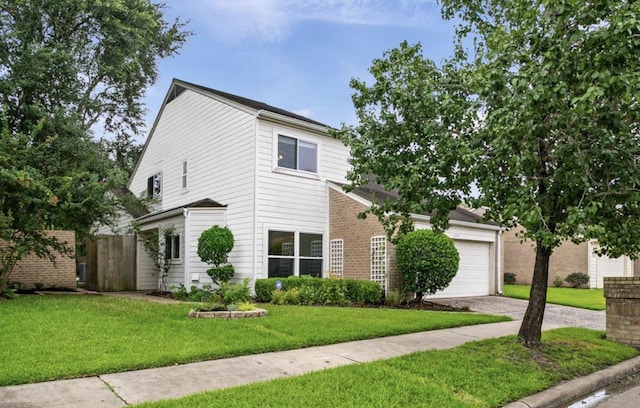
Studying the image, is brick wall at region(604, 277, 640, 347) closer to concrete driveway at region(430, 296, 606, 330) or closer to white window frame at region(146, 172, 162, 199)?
concrete driveway at region(430, 296, 606, 330)

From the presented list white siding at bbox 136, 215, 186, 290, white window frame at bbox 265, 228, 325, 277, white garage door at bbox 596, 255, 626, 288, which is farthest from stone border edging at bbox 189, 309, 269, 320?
white garage door at bbox 596, 255, 626, 288

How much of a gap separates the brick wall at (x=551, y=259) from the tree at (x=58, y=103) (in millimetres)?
18254

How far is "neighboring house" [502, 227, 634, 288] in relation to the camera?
24.6 metres

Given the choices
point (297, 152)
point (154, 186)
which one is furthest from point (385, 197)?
point (154, 186)

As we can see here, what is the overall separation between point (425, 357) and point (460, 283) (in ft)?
35.6

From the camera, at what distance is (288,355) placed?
265 inches

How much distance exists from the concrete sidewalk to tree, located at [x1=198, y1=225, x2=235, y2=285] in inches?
295

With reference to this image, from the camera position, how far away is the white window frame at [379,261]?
14.2m

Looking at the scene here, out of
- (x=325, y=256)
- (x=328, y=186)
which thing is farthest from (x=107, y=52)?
(x=325, y=256)

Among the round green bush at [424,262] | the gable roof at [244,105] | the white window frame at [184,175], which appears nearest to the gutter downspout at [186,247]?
the white window frame at [184,175]

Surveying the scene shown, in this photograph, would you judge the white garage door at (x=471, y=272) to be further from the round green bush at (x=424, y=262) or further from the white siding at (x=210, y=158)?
the white siding at (x=210, y=158)

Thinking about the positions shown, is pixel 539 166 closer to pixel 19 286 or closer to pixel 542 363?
pixel 542 363

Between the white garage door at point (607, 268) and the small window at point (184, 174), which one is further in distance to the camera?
the white garage door at point (607, 268)

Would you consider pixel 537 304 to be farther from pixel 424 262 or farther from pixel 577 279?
pixel 577 279
